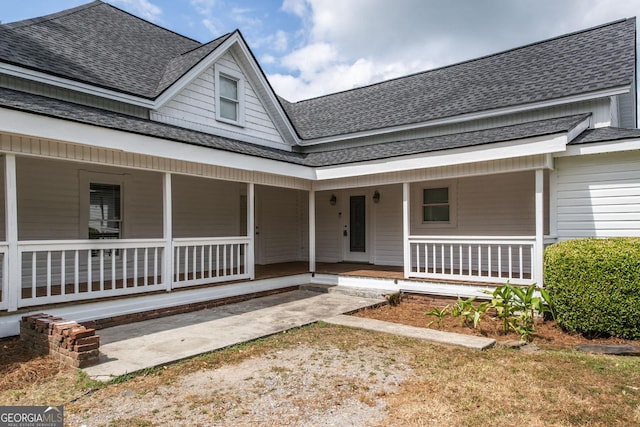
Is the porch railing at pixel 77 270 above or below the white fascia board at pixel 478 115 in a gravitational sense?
below

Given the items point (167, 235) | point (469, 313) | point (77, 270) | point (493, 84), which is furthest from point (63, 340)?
point (493, 84)

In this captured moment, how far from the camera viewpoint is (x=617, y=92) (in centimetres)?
824

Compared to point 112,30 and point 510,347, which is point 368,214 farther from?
point 112,30

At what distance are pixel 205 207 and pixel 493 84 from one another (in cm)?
870

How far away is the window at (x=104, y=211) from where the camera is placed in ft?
28.2

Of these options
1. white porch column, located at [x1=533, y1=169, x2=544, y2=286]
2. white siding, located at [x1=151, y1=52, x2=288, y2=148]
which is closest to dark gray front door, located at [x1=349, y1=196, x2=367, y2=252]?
white siding, located at [x1=151, y1=52, x2=288, y2=148]

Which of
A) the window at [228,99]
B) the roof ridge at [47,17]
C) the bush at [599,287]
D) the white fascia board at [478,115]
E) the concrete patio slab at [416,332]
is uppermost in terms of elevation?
the roof ridge at [47,17]

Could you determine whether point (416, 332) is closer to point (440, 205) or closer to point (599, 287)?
point (599, 287)

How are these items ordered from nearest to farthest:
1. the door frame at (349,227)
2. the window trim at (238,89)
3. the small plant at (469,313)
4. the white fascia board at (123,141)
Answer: the white fascia board at (123,141), the small plant at (469,313), the window trim at (238,89), the door frame at (349,227)

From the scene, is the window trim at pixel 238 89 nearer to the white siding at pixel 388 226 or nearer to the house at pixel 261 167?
the house at pixel 261 167

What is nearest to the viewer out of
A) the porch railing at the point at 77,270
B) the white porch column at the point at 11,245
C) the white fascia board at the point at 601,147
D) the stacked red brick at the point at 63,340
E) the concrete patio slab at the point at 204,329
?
the stacked red brick at the point at 63,340

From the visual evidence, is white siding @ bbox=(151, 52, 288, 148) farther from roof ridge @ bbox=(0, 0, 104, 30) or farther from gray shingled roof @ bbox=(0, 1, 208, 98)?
roof ridge @ bbox=(0, 0, 104, 30)

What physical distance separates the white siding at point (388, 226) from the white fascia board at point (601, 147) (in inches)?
189

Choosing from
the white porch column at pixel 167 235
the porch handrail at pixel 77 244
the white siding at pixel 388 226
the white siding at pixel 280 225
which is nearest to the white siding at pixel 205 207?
the white siding at pixel 280 225
